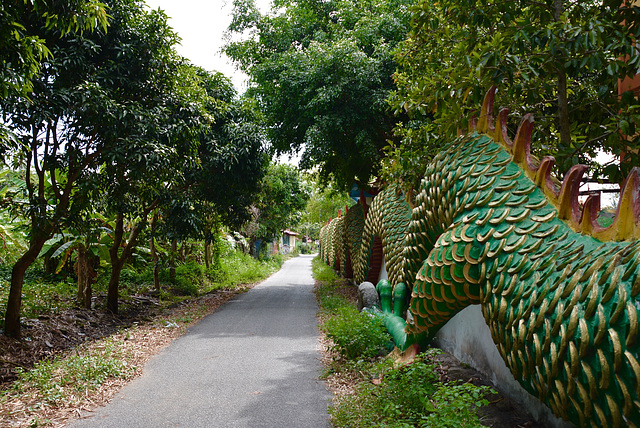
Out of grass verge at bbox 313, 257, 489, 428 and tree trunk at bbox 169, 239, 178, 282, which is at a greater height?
tree trunk at bbox 169, 239, 178, 282

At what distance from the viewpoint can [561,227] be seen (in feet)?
8.44

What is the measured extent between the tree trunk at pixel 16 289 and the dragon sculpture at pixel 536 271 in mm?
5401

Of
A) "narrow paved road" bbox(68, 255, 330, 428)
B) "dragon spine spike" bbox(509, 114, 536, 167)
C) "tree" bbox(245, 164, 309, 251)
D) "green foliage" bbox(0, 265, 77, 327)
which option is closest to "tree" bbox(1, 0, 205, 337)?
"green foliage" bbox(0, 265, 77, 327)

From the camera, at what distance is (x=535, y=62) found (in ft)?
11.8

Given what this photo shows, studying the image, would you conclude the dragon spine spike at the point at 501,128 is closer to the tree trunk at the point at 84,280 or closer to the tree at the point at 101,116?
the tree at the point at 101,116

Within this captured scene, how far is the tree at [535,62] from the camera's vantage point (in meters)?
3.28

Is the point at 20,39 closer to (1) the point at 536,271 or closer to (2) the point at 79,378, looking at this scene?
(2) the point at 79,378

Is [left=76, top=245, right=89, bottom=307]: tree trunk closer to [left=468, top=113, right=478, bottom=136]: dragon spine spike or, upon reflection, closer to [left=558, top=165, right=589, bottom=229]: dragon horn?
[left=468, top=113, right=478, bottom=136]: dragon spine spike

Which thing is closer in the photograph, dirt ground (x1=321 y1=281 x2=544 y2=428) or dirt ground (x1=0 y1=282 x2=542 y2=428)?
dirt ground (x1=321 y1=281 x2=544 y2=428)

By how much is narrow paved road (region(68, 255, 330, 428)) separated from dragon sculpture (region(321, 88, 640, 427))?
5.13 feet

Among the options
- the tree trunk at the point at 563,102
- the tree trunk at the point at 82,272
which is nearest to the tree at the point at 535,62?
the tree trunk at the point at 563,102

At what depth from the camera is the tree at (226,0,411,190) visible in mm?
9555

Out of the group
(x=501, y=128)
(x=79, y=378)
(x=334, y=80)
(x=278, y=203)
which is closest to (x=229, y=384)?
(x=79, y=378)

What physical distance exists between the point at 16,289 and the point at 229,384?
Answer: 359 cm
